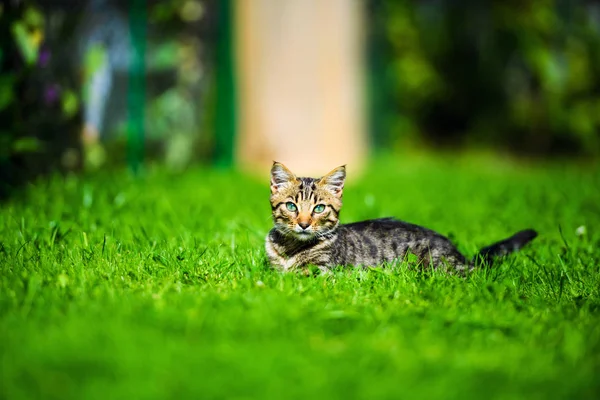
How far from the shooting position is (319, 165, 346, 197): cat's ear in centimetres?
474

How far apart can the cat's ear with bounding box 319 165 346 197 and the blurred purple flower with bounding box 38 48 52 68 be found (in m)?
3.39

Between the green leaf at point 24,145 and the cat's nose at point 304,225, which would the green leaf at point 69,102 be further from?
the cat's nose at point 304,225

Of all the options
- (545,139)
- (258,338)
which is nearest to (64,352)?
(258,338)

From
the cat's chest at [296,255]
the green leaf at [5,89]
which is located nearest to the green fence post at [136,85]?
the green leaf at [5,89]

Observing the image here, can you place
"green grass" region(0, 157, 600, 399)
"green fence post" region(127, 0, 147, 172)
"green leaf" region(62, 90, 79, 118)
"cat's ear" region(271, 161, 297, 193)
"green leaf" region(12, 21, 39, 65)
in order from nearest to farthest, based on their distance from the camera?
"green grass" region(0, 157, 600, 399) < "cat's ear" region(271, 161, 297, 193) < "green leaf" region(12, 21, 39, 65) < "green leaf" region(62, 90, 79, 118) < "green fence post" region(127, 0, 147, 172)

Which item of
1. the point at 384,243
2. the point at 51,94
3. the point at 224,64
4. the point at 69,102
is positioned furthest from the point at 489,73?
the point at 384,243

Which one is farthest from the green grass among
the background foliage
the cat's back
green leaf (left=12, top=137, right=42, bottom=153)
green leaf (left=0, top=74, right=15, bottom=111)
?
the background foliage

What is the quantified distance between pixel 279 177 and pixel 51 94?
326 centimetres

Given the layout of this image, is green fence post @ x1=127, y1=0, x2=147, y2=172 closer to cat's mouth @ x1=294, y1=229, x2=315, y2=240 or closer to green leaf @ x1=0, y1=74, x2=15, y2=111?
green leaf @ x1=0, y1=74, x2=15, y2=111

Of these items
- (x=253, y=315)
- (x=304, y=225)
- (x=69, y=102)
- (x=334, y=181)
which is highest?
(x=69, y=102)

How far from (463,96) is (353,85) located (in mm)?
5071

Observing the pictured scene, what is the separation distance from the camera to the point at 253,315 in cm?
353

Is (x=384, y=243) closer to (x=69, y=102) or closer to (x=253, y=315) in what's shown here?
(x=253, y=315)

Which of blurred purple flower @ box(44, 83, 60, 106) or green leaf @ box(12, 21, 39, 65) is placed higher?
green leaf @ box(12, 21, 39, 65)
